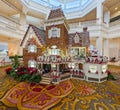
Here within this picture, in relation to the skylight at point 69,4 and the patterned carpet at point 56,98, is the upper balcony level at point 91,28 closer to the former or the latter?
the skylight at point 69,4

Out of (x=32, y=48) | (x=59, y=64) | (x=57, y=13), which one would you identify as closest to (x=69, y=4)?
(x=57, y=13)

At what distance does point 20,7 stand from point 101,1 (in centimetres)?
1286

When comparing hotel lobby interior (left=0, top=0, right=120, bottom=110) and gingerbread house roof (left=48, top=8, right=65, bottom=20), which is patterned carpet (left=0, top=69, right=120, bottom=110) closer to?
hotel lobby interior (left=0, top=0, right=120, bottom=110)

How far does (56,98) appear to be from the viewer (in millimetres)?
5426

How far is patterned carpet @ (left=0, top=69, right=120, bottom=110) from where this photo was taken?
4.65 metres

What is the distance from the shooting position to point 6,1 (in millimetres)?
16266

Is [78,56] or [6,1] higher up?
[6,1]

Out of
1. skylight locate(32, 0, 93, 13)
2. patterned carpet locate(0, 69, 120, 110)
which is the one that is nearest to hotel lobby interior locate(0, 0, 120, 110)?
patterned carpet locate(0, 69, 120, 110)

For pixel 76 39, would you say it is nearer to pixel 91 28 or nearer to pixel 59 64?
pixel 59 64

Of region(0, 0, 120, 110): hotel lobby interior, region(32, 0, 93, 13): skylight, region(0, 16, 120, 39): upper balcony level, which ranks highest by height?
region(32, 0, 93, 13): skylight

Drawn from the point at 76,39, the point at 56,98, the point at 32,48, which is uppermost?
the point at 76,39

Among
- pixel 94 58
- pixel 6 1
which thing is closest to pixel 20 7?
pixel 6 1

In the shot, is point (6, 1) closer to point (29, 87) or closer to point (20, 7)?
point (20, 7)

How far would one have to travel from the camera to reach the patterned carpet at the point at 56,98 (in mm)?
4648
